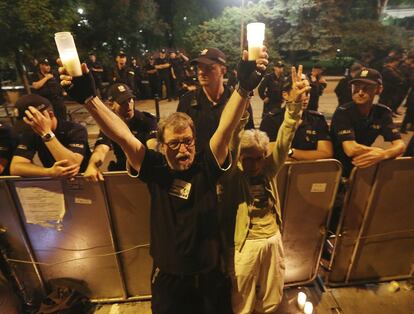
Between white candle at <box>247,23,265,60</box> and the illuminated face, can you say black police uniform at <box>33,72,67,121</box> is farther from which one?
white candle at <box>247,23,265,60</box>

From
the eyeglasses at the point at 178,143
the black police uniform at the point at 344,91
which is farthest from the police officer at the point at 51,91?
the black police uniform at the point at 344,91

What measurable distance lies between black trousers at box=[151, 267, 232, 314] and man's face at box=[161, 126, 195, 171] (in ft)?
3.04

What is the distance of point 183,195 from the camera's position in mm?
2289

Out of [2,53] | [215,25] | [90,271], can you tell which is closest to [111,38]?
[215,25]

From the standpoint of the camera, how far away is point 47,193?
2918 mm

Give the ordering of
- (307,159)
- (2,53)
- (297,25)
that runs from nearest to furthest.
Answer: (307,159), (2,53), (297,25)

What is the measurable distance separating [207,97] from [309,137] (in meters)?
1.27

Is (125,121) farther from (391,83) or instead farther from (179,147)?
(391,83)

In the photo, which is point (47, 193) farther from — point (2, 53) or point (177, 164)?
point (2, 53)

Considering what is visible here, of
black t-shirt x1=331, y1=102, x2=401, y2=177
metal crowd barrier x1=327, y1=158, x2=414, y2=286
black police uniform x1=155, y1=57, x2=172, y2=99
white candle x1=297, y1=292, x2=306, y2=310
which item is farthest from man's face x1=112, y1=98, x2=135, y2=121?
black police uniform x1=155, y1=57, x2=172, y2=99

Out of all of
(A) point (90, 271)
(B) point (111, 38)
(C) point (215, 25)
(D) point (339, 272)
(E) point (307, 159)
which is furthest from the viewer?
(B) point (111, 38)

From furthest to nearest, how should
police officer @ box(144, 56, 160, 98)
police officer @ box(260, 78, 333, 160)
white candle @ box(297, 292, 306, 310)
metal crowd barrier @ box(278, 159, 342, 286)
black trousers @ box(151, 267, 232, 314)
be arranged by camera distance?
police officer @ box(144, 56, 160, 98) < white candle @ box(297, 292, 306, 310) < police officer @ box(260, 78, 333, 160) < metal crowd barrier @ box(278, 159, 342, 286) < black trousers @ box(151, 267, 232, 314)

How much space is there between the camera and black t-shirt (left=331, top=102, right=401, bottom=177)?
3408 mm

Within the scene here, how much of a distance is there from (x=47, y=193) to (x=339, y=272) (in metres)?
3.38
